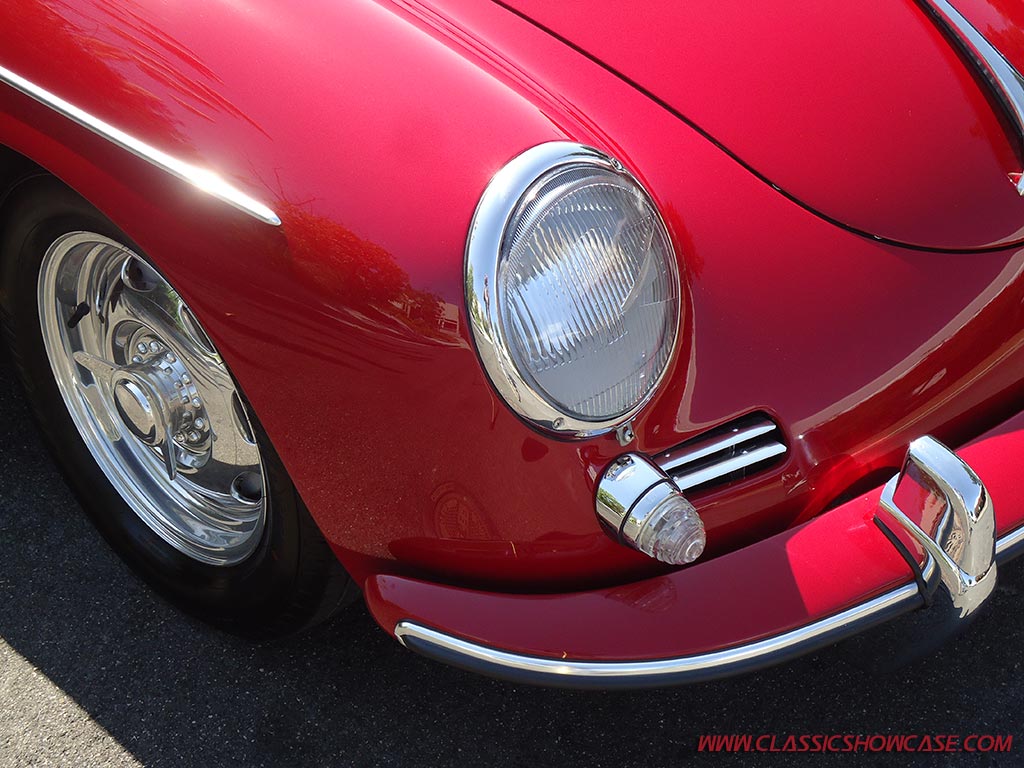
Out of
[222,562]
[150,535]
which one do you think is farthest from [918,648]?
[150,535]

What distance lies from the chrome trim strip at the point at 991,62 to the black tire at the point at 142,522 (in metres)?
1.16

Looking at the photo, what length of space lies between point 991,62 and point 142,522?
161 centimetres

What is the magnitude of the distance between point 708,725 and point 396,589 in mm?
688

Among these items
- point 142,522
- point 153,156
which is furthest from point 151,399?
point 153,156

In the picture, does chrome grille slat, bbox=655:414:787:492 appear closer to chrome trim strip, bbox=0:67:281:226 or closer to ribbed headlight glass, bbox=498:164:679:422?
ribbed headlight glass, bbox=498:164:679:422

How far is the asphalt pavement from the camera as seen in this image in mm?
1767

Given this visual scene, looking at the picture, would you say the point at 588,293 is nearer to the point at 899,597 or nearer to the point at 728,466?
the point at 728,466

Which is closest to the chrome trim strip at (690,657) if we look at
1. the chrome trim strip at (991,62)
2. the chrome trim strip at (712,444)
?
the chrome trim strip at (712,444)

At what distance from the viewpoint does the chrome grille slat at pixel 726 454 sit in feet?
4.44

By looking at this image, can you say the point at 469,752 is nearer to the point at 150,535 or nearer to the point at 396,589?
the point at 396,589

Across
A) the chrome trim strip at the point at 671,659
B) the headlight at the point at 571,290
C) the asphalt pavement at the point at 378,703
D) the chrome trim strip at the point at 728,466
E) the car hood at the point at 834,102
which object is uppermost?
the car hood at the point at 834,102

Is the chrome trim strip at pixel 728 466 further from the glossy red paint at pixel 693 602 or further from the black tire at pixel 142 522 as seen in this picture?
the black tire at pixel 142 522

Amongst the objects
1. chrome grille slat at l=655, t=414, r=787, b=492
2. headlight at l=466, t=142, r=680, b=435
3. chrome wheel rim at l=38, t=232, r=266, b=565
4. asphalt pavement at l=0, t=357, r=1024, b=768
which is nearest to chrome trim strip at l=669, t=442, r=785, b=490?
chrome grille slat at l=655, t=414, r=787, b=492

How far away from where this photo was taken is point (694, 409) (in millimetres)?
1346
